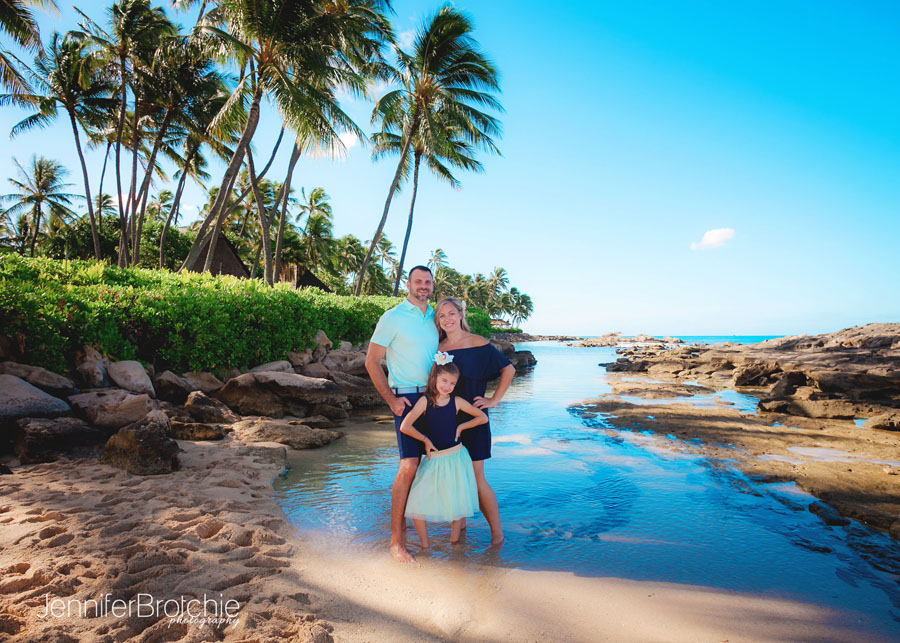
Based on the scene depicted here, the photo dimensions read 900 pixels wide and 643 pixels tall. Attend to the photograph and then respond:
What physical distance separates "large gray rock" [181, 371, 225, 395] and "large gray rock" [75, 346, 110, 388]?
151cm

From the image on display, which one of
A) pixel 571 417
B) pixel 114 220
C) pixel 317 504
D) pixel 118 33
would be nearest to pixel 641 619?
pixel 317 504

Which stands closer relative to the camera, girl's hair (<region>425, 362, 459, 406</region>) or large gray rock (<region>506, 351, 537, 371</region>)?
girl's hair (<region>425, 362, 459, 406</region>)

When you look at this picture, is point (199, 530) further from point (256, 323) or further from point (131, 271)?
point (131, 271)

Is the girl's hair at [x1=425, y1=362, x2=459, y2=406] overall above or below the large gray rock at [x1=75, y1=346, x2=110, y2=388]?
above

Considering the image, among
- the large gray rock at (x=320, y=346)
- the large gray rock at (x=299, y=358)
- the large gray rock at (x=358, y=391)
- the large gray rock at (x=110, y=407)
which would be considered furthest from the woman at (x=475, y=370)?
the large gray rock at (x=320, y=346)

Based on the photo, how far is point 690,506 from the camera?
4.74 m

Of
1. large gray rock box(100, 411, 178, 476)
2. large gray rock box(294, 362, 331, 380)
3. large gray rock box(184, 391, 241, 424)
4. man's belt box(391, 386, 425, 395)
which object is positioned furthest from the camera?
large gray rock box(294, 362, 331, 380)

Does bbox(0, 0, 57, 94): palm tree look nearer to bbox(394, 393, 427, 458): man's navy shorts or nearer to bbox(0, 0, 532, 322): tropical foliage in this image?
bbox(0, 0, 532, 322): tropical foliage

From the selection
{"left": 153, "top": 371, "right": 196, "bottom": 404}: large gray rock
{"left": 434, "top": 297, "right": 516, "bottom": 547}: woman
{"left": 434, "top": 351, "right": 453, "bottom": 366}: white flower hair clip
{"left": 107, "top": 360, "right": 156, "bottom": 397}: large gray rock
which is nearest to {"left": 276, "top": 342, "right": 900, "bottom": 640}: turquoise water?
{"left": 434, "top": 297, "right": 516, "bottom": 547}: woman

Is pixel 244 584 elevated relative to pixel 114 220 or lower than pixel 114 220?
lower

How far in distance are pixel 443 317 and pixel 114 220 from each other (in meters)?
37.2

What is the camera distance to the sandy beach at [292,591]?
245cm

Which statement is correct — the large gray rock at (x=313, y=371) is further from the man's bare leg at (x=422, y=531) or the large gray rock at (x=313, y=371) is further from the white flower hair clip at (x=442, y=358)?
the white flower hair clip at (x=442, y=358)

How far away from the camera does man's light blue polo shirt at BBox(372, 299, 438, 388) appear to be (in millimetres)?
3498
